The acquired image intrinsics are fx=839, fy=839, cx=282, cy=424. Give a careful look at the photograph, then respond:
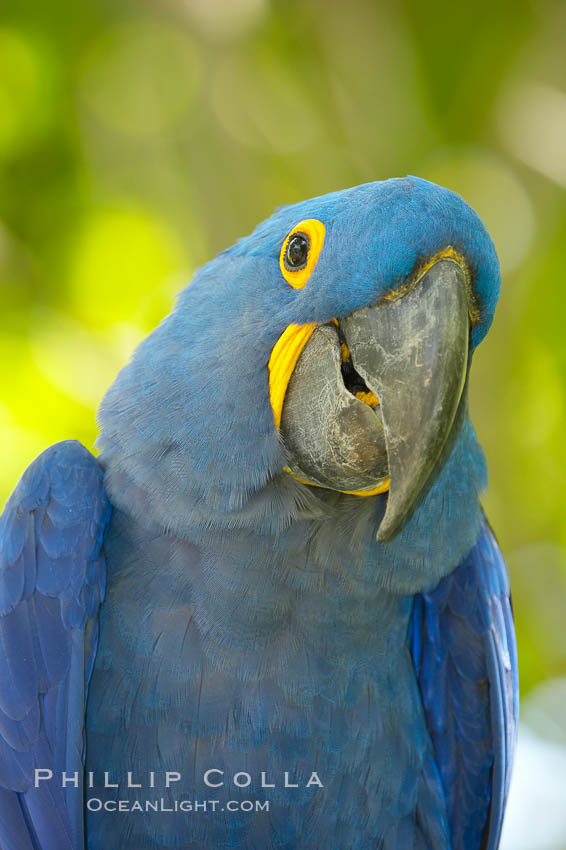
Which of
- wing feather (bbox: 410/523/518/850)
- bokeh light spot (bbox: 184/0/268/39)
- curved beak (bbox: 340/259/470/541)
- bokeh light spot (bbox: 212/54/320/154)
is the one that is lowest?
wing feather (bbox: 410/523/518/850)

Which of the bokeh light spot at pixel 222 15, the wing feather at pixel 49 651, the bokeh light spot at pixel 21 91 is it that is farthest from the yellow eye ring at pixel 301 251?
the bokeh light spot at pixel 21 91

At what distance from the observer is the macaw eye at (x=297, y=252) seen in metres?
1.65

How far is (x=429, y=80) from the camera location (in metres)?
3.68

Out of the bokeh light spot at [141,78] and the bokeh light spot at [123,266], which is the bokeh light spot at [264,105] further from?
the bokeh light spot at [123,266]

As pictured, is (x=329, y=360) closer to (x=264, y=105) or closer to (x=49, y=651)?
(x=49, y=651)

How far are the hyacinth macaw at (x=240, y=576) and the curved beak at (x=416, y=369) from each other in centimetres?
5

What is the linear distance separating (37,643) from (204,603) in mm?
380

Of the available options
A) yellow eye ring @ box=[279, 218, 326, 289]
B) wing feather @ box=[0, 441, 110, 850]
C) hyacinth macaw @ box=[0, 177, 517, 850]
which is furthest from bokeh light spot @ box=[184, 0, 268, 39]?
wing feather @ box=[0, 441, 110, 850]

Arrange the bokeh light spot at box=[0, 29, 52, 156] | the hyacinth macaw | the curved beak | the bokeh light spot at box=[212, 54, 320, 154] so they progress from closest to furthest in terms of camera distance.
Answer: the curved beak → the hyacinth macaw → the bokeh light spot at box=[212, 54, 320, 154] → the bokeh light spot at box=[0, 29, 52, 156]

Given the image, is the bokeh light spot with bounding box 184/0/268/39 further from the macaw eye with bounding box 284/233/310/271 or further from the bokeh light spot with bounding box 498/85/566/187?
the macaw eye with bounding box 284/233/310/271

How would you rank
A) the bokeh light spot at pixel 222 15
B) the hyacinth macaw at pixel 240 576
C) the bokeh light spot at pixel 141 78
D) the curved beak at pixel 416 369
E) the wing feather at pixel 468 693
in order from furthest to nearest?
the bokeh light spot at pixel 141 78 → the bokeh light spot at pixel 222 15 → the wing feather at pixel 468 693 → the hyacinth macaw at pixel 240 576 → the curved beak at pixel 416 369

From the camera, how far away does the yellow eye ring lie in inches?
63.6

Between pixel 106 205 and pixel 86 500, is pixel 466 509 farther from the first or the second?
pixel 106 205

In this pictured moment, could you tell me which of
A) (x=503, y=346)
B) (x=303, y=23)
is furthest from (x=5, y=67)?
(x=503, y=346)
